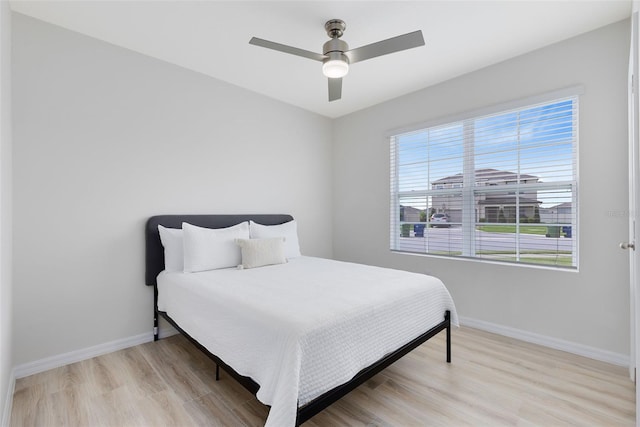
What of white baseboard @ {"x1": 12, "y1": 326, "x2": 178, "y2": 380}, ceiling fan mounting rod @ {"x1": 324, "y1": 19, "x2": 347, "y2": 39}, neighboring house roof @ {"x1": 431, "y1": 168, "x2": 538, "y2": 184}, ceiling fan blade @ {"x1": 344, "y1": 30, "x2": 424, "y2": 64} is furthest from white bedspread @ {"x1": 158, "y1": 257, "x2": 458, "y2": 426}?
ceiling fan mounting rod @ {"x1": 324, "y1": 19, "x2": 347, "y2": 39}

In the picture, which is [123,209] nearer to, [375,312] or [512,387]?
[375,312]

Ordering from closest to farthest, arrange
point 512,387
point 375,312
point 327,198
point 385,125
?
point 375,312 → point 512,387 → point 385,125 → point 327,198

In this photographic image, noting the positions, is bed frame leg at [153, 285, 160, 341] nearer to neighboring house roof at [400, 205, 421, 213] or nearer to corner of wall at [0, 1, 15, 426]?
corner of wall at [0, 1, 15, 426]

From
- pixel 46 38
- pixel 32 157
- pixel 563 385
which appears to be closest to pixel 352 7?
pixel 46 38

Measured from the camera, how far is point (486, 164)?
3061 mm

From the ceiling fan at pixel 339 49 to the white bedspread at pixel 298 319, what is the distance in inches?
62.6

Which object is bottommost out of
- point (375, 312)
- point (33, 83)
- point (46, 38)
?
point (375, 312)

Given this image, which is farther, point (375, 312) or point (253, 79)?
point (253, 79)

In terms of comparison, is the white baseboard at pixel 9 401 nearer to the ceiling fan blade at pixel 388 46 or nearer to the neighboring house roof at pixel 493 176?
the ceiling fan blade at pixel 388 46

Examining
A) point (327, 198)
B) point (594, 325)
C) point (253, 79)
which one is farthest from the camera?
point (327, 198)

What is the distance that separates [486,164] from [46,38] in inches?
157

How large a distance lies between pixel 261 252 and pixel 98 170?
1538 mm

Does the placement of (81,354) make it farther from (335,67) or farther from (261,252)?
(335,67)

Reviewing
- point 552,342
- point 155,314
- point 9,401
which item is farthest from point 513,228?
point 9,401
